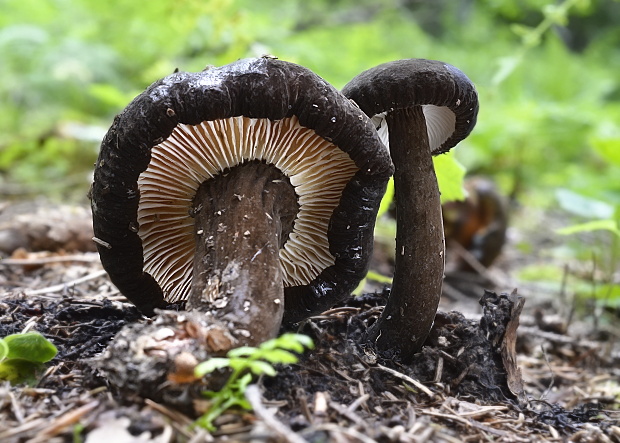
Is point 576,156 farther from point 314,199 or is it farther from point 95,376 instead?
point 95,376

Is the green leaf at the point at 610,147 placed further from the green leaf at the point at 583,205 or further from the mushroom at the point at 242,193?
the mushroom at the point at 242,193

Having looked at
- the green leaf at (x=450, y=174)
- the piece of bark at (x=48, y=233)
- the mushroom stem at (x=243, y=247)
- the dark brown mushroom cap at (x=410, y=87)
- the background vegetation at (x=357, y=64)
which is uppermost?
the background vegetation at (x=357, y=64)

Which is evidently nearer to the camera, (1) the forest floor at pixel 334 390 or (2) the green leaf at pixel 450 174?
(1) the forest floor at pixel 334 390

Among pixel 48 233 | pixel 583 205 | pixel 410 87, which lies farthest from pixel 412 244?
pixel 583 205

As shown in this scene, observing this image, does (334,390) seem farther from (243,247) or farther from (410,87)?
(410,87)

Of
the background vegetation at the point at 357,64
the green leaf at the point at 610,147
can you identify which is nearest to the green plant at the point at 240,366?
the green leaf at the point at 610,147

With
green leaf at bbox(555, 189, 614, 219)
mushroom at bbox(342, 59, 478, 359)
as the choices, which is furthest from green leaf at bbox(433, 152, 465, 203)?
green leaf at bbox(555, 189, 614, 219)

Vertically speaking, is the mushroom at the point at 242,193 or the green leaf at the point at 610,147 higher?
the green leaf at the point at 610,147
